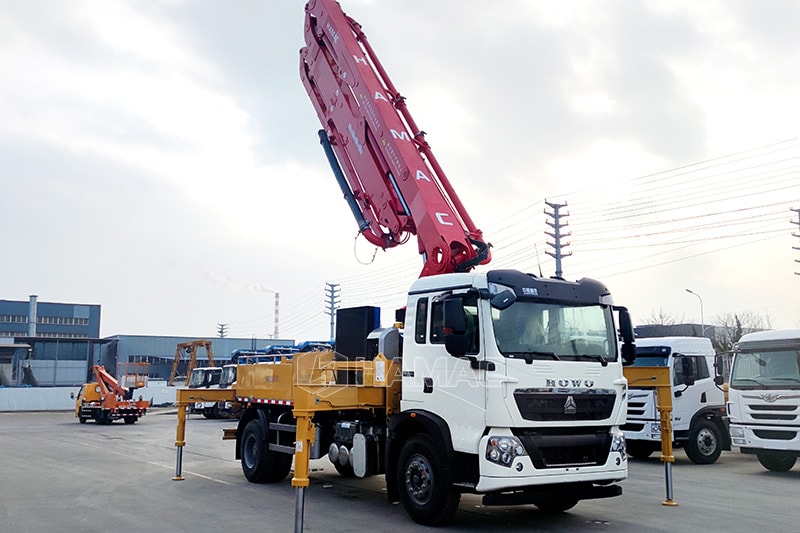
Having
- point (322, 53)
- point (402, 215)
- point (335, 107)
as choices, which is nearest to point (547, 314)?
point (402, 215)

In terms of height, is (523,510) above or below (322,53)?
below

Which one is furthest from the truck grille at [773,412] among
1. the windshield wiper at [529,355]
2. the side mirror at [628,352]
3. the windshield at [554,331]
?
the windshield wiper at [529,355]

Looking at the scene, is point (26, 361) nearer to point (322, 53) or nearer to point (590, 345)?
point (322, 53)

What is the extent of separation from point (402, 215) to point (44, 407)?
40772 mm

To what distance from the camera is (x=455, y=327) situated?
7922mm

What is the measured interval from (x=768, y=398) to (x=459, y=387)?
8.29 meters

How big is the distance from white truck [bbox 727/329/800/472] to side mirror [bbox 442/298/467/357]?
27.6 ft

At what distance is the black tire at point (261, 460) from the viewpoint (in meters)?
11.7

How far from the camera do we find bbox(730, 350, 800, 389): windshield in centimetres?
1336

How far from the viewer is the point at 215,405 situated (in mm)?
31562

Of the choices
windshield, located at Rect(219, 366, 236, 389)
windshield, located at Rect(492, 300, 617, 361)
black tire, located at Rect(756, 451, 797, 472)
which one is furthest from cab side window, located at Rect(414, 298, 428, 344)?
windshield, located at Rect(219, 366, 236, 389)

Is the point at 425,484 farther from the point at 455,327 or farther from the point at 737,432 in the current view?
the point at 737,432

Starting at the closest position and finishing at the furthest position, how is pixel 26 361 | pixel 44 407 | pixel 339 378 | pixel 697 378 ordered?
pixel 339 378 < pixel 697 378 < pixel 44 407 < pixel 26 361

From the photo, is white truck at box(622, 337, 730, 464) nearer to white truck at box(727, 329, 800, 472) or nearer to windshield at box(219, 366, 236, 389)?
white truck at box(727, 329, 800, 472)
